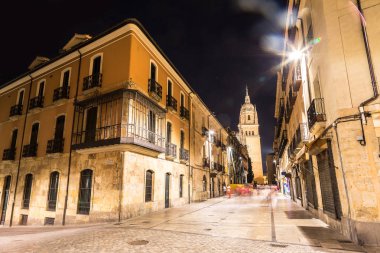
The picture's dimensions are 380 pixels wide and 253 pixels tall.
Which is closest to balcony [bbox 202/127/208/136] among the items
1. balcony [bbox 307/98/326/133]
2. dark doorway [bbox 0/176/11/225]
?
balcony [bbox 307/98/326/133]

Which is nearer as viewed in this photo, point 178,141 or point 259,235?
point 259,235

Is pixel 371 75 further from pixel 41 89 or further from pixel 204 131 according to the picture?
pixel 41 89

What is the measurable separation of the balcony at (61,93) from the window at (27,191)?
19.8 feet

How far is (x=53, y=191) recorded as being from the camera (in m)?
14.8

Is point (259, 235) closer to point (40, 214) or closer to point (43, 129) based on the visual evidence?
point (40, 214)

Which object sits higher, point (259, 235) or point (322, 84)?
point (322, 84)

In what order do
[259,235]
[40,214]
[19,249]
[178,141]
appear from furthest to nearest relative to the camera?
[178,141] < [40,214] < [259,235] < [19,249]

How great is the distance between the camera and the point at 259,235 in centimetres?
789

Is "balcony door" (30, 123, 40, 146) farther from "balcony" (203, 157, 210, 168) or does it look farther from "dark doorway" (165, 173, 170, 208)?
"balcony" (203, 157, 210, 168)

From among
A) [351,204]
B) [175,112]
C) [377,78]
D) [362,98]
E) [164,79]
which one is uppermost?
[164,79]

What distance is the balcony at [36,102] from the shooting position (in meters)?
16.9

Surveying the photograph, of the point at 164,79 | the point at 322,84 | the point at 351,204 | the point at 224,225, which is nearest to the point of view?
the point at 351,204

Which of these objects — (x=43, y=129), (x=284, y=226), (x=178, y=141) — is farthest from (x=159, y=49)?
(x=284, y=226)

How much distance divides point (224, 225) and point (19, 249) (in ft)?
23.6
